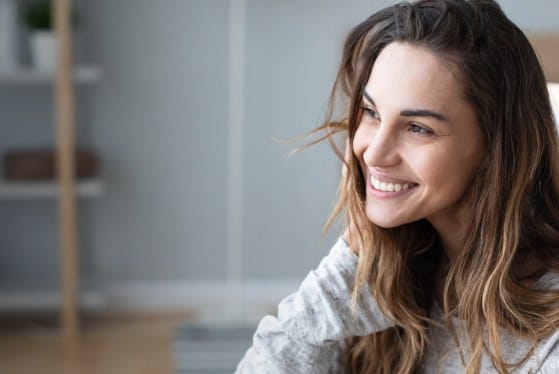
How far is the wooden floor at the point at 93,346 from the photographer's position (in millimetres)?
2846

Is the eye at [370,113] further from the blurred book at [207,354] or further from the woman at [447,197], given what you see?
the blurred book at [207,354]

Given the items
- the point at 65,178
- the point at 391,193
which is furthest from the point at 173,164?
the point at 391,193

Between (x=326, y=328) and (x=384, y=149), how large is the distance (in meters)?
0.26

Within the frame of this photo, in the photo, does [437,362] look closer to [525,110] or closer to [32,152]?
[525,110]

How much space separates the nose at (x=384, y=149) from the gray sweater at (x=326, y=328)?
0.18 m

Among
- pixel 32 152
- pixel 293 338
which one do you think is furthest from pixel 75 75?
pixel 293 338

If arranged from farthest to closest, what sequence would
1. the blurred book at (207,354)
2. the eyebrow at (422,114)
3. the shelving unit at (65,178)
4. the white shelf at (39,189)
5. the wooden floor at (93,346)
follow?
the white shelf at (39,189) → the shelving unit at (65,178) → the wooden floor at (93,346) → the blurred book at (207,354) → the eyebrow at (422,114)

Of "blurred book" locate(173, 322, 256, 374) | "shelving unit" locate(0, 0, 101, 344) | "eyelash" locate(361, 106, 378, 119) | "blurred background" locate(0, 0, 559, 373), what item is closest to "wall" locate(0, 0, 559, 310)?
"blurred background" locate(0, 0, 559, 373)

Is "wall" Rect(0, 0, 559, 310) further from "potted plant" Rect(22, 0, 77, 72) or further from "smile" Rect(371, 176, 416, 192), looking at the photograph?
A: "smile" Rect(371, 176, 416, 192)

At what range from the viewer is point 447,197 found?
1.10 meters

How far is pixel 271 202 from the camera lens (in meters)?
3.35

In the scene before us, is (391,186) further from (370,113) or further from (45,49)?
(45,49)

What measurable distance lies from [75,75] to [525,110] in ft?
7.32

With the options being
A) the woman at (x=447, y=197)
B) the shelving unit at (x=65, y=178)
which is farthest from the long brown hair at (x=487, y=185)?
the shelving unit at (x=65, y=178)
